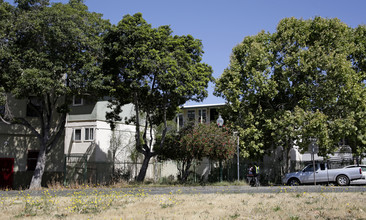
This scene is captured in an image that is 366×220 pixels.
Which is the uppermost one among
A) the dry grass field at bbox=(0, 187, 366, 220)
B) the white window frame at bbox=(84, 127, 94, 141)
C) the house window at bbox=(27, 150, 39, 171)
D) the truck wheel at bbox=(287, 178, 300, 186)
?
the white window frame at bbox=(84, 127, 94, 141)

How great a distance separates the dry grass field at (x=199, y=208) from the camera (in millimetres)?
11117

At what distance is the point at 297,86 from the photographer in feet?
93.0

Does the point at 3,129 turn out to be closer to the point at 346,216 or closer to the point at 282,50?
the point at 282,50

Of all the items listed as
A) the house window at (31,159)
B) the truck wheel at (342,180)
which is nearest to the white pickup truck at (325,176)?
the truck wheel at (342,180)

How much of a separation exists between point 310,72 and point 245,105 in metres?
5.04

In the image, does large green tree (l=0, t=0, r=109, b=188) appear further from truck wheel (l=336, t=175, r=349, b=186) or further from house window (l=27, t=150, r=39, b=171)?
truck wheel (l=336, t=175, r=349, b=186)

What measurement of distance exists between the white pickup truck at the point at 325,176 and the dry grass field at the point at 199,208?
38.6 feet

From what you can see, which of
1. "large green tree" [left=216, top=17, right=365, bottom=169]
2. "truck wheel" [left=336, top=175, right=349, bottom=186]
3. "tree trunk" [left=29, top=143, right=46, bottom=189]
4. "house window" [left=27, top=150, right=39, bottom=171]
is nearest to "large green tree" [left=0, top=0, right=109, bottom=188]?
"tree trunk" [left=29, top=143, right=46, bottom=189]

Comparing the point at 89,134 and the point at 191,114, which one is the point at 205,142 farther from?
the point at 191,114

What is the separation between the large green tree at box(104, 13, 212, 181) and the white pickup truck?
8.01 m

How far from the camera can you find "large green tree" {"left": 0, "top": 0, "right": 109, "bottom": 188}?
926 inches

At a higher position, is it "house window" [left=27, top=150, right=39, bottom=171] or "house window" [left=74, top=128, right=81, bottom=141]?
"house window" [left=74, top=128, right=81, bottom=141]

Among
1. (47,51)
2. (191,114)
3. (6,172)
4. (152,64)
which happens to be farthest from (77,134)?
(191,114)

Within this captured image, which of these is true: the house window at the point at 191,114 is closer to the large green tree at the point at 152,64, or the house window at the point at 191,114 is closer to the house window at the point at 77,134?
the house window at the point at 77,134
